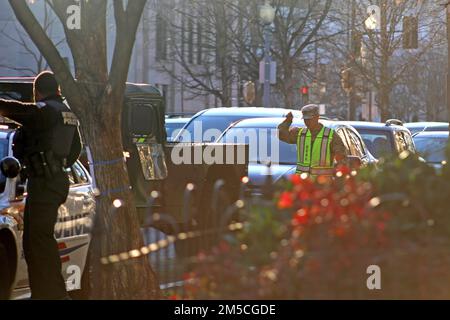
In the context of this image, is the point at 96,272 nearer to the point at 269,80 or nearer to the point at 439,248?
the point at 439,248

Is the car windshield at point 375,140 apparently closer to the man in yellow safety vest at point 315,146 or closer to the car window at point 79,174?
the man in yellow safety vest at point 315,146

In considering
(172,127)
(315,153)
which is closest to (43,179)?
(315,153)

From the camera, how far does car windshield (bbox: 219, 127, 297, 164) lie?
16.4 meters

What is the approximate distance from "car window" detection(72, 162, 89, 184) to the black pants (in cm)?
202

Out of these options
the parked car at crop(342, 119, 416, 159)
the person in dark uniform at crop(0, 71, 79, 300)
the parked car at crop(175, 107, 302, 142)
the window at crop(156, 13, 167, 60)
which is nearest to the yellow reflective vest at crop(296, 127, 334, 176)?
the person in dark uniform at crop(0, 71, 79, 300)

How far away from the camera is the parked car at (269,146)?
15961 millimetres

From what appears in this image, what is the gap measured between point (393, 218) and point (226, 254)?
2.11 ft

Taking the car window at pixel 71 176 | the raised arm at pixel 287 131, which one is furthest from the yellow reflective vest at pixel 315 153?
the car window at pixel 71 176

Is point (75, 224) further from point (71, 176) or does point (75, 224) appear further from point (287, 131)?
point (287, 131)

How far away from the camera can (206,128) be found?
20.1 metres

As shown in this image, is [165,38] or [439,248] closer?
[439,248]

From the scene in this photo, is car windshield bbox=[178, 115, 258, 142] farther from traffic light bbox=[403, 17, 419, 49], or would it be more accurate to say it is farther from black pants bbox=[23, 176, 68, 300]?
traffic light bbox=[403, 17, 419, 49]
